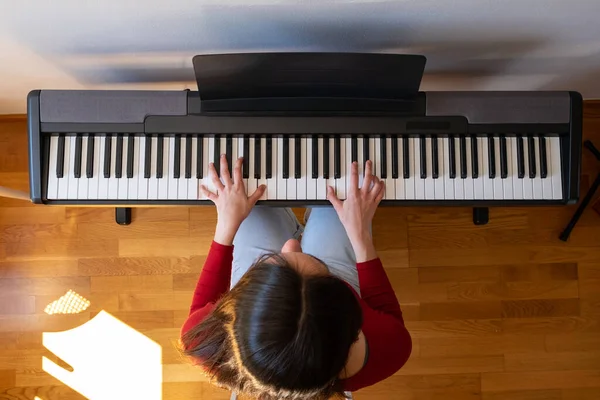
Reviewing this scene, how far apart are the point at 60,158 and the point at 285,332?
0.78 m

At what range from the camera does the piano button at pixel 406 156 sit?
4.41 ft

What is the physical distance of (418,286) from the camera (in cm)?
192

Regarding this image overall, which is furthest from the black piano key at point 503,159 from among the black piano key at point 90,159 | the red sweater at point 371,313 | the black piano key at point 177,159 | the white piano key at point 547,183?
the black piano key at point 90,159

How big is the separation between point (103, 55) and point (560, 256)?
65.9 inches

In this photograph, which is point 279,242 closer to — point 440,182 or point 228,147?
point 228,147

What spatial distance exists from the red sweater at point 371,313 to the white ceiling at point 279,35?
519 mm

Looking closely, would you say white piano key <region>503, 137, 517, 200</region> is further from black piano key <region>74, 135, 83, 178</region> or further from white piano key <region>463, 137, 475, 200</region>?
black piano key <region>74, 135, 83, 178</region>

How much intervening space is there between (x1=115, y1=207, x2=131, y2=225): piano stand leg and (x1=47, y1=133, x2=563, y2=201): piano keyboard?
518 millimetres

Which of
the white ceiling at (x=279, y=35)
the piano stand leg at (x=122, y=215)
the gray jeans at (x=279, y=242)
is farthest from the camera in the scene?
the piano stand leg at (x=122, y=215)

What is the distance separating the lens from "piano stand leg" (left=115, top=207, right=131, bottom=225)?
1857mm

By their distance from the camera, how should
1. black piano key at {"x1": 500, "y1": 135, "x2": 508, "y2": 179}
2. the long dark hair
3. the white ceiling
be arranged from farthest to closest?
black piano key at {"x1": 500, "y1": 135, "x2": 508, "y2": 179} < the white ceiling < the long dark hair

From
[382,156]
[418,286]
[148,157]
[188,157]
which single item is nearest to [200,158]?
[188,157]

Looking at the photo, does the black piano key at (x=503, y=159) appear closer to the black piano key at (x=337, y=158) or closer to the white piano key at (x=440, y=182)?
the white piano key at (x=440, y=182)

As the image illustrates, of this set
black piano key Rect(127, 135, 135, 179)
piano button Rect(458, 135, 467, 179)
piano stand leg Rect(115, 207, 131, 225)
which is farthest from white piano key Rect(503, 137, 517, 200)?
piano stand leg Rect(115, 207, 131, 225)
